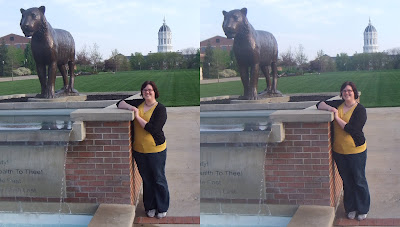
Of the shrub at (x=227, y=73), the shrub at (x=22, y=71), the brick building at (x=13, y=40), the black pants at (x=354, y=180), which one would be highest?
the brick building at (x=13, y=40)

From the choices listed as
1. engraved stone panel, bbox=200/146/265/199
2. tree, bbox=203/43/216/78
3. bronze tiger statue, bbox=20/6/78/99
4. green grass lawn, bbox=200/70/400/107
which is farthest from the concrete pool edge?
green grass lawn, bbox=200/70/400/107

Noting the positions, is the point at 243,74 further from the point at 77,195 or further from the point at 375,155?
the point at 77,195

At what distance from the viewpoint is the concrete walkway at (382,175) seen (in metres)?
5.09

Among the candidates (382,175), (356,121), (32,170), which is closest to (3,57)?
(32,170)

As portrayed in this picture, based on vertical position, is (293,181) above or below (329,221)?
above

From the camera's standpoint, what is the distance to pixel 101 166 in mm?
5301

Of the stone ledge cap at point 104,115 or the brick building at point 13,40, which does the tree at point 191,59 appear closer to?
the brick building at point 13,40

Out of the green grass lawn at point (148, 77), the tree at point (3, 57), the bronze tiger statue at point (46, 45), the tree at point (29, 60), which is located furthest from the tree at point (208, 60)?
the green grass lawn at point (148, 77)

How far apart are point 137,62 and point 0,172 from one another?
19.5 meters

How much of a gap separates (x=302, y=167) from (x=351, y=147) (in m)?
0.53

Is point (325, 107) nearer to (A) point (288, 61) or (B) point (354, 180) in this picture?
(B) point (354, 180)

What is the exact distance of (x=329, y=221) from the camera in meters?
4.75

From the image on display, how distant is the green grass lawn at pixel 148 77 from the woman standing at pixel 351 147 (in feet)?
48.6

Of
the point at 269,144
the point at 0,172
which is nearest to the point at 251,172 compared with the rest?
the point at 269,144
